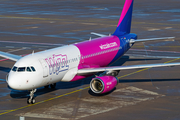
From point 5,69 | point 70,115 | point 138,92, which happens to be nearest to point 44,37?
point 5,69

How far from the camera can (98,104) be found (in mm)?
30969

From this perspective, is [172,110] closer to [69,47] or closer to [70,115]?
[70,115]

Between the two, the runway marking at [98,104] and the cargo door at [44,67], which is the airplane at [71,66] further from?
the runway marking at [98,104]

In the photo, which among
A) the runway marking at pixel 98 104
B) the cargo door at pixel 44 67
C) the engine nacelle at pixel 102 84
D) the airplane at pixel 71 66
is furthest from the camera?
the engine nacelle at pixel 102 84

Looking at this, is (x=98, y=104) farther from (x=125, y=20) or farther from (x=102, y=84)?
(x=125, y=20)

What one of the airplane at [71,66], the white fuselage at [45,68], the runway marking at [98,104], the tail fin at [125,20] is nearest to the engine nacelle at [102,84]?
the airplane at [71,66]

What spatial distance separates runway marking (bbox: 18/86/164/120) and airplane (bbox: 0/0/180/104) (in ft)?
3.58

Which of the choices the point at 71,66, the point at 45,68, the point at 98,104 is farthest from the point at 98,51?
the point at 45,68

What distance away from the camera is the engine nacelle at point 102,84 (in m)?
31.8

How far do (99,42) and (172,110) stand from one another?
41.7ft

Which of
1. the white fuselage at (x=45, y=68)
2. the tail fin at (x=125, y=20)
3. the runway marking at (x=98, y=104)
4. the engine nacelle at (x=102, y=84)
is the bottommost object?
the runway marking at (x=98, y=104)

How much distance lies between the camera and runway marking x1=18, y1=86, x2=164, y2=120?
1122 inches

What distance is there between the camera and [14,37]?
65.8m

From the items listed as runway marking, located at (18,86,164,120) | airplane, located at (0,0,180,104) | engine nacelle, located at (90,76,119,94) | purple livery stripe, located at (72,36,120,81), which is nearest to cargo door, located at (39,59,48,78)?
airplane, located at (0,0,180,104)
